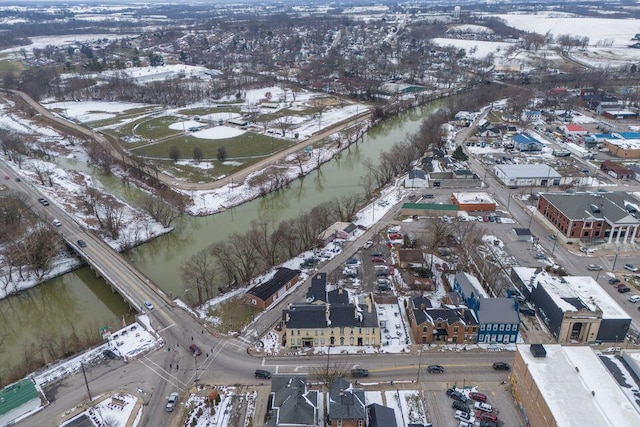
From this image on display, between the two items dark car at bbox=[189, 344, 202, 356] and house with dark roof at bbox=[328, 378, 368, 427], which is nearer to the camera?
house with dark roof at bbox=[328, 378, 368, 427]

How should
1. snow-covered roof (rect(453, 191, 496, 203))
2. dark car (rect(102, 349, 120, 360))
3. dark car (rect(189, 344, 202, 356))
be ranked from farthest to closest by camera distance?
snow-covered roof (rect(453, 191, 496, 203)) < dark car (rect(189, 344, 202, 356)) < dark car (rect(102, 349, 120, 360))

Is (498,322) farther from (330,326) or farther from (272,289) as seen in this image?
(272,289)

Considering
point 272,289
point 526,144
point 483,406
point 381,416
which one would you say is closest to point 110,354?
point 272,289

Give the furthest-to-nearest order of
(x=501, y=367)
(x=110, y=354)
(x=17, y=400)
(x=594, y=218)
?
(x=594, y=218), (x=110, y=354), (x=501, y=367), (x=17, y=400)

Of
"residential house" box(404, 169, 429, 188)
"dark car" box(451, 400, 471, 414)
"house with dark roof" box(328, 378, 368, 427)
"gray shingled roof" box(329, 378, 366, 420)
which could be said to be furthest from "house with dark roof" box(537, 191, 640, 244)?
"house with dark roof" box(328, 378, 368, 427)

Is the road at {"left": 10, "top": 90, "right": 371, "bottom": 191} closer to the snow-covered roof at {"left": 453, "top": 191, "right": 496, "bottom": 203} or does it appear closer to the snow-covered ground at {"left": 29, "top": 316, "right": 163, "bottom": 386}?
the snow-covered roof at {"left": 453, "top": 191, "right": 496, "bottom": 203}

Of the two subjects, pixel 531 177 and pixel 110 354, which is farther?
pixel 531 177

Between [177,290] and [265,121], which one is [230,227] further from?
[265,121]
